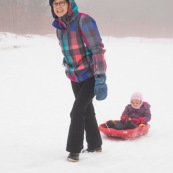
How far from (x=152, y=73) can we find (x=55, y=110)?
6.90 meters

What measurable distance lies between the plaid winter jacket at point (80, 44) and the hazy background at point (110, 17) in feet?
163

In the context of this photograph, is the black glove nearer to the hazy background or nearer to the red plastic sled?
the red plastic sled

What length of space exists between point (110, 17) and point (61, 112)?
6716 centimetres

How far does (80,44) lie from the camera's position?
348cm

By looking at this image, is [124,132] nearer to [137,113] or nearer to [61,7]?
[137,113]

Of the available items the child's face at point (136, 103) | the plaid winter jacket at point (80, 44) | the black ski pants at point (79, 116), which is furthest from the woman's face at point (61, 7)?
the child's face at point (136, 103)

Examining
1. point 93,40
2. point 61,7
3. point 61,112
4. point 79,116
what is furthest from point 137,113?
point 61,7

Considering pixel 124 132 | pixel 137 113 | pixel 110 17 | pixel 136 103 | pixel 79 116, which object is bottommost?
pixel 124 132

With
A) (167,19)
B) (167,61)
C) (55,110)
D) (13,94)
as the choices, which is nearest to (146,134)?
(55,110)

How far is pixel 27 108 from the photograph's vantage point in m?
8.04

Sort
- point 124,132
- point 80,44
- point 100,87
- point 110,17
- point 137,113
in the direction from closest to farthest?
point 100,87, point 80,44, point 124,132, point 137,113, point 110,17

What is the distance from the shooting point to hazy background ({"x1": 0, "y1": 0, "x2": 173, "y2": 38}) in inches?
2109

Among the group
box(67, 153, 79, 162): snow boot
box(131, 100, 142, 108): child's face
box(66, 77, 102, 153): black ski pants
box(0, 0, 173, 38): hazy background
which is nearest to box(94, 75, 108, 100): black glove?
box(66, 77, 102, 153): black ski pants

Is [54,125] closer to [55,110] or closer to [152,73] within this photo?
[55,110]
